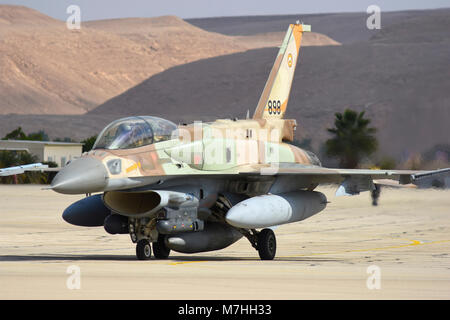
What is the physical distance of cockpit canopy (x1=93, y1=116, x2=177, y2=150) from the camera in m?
17.3

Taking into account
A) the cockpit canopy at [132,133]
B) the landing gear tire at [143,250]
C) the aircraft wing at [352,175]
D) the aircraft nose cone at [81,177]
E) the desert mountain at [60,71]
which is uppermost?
the desert mountain at [60,71]

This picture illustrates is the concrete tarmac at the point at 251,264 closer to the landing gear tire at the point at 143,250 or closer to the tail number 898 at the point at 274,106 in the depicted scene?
the landing gear tire at the point at 143,250

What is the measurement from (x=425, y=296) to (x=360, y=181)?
337 inches

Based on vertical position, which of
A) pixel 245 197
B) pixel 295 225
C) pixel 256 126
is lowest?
pixel 295 225

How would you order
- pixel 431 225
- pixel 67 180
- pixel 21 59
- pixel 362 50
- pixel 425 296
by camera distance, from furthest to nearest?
pixel 21 59 < pixel 362 50 < pixel 431 225 < pixel 67 180 < pixel 425 296

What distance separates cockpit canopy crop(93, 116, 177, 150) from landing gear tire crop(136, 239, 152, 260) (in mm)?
2208

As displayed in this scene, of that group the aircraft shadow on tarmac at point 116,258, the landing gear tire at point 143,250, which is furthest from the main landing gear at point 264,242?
the landing gear tire at point 143,250

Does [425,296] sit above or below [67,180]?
below

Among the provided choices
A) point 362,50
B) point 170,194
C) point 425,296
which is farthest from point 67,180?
point 362,50

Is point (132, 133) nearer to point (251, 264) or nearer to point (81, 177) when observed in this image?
point (81, 177)

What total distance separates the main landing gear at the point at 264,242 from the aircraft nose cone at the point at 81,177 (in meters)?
4.39

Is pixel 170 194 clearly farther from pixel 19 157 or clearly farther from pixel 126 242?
pixel 19 157

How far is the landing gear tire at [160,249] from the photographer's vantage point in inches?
769

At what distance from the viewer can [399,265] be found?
1741 cm
